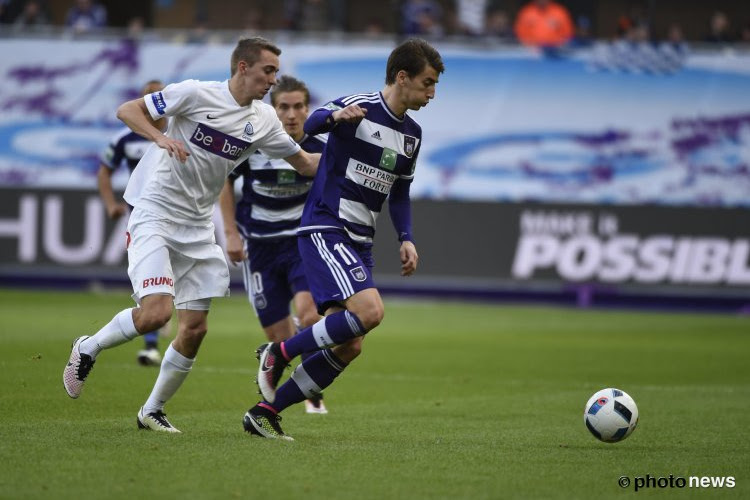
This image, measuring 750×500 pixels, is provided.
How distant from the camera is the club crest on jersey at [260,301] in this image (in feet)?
33.5

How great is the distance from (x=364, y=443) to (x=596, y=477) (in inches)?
64.8

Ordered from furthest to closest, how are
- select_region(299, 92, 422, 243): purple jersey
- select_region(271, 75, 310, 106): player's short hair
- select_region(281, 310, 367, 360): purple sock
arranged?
1. select_region(271, 75, 310, 106): player's short hair
2. select_region(299, 92, 422, 243): purple jersey
3. select_region(281, 310, 367, 360): purple sock

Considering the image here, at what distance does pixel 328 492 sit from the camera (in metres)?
6.23

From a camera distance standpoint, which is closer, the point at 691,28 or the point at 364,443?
the point at 364,443

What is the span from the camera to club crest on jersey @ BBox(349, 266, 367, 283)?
25.7 feet

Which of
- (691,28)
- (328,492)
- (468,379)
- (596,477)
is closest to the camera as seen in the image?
(328,492)

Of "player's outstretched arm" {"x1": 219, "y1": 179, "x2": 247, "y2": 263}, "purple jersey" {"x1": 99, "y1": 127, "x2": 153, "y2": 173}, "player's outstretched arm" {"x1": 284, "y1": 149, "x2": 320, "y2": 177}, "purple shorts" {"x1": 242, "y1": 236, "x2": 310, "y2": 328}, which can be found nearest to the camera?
"player's outstretched arm" {"x1": 284, "y1": 149, "x2": 320, "y2": 177}

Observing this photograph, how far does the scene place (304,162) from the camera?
8.56 m

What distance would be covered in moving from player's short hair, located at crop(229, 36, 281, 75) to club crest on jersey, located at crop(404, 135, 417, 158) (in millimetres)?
966

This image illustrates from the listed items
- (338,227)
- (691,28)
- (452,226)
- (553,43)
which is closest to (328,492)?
(338,227)

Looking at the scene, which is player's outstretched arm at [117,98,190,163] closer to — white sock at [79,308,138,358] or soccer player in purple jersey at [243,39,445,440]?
soccer player in purple jersey at [243,39,445,440]

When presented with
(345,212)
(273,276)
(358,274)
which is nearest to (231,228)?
(273,276)

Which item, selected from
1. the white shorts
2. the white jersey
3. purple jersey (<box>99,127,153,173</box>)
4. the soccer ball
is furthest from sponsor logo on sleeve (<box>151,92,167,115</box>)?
purple jersey (<box>99,127,153,173</box>)

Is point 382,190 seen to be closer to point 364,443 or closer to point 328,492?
point 364,443
